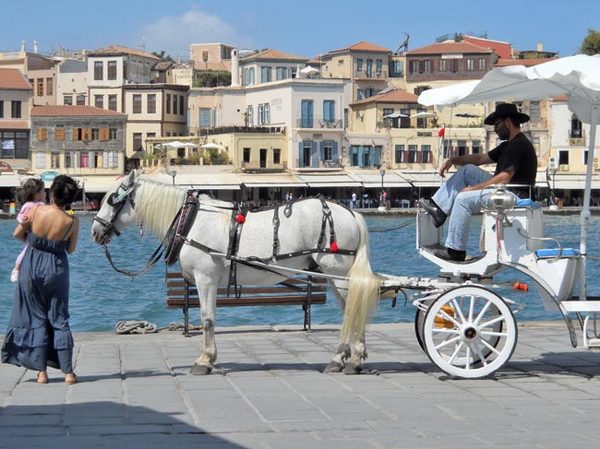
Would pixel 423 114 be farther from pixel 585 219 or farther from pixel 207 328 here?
→ pixel 207 328

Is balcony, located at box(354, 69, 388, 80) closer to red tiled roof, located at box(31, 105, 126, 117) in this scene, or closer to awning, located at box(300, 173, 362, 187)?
awning, located at box(300, 173, 362, 187)

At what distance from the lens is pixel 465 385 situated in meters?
9.68

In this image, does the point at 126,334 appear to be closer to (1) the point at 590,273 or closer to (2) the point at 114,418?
(2) the point at 114,418

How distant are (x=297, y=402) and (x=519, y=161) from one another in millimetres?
3069

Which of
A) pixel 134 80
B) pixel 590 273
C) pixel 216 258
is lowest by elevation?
pixel 590 273

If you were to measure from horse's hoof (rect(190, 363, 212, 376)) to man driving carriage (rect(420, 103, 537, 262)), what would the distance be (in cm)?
219

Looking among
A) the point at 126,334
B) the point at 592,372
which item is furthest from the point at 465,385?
the point at 126,334

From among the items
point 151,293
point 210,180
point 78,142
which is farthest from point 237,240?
point 78,142

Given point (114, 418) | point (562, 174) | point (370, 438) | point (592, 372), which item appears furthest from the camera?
point (562, 174)

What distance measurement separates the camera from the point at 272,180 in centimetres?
9062

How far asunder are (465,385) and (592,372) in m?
1.36

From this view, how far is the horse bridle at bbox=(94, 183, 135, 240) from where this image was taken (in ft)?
35.7

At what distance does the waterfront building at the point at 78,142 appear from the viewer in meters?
93.1

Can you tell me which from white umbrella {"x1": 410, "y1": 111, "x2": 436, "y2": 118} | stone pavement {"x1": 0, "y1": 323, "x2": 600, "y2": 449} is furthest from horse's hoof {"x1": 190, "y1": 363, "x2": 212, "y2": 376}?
white umbrella {"x1": 410, "y1": 111, "x2": 436, "y2": 118}
